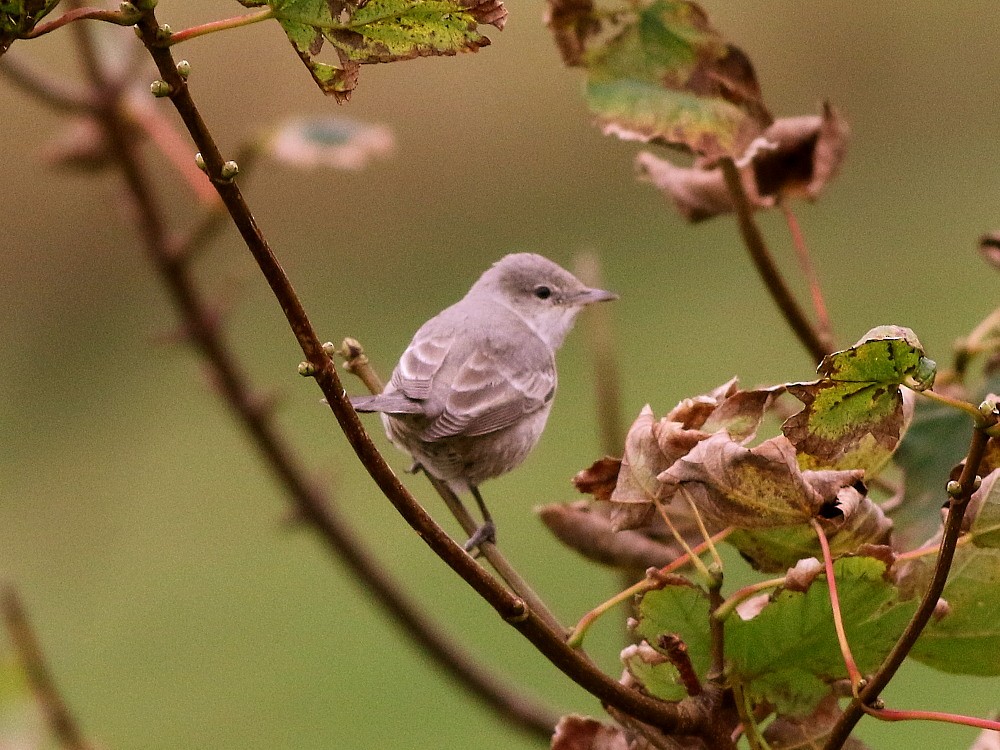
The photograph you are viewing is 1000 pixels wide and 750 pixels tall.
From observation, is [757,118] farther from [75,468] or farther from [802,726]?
[75,468]

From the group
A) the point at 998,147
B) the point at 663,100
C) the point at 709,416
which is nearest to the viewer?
the point at 709,416

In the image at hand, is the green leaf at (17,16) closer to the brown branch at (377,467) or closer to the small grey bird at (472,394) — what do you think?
the brown branch at (377,467)

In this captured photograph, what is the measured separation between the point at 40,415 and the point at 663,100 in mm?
7126

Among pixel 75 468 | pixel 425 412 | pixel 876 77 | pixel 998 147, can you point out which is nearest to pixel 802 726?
pixel 425 412

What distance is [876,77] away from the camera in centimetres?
902

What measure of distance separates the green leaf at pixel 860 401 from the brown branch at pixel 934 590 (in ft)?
0.20

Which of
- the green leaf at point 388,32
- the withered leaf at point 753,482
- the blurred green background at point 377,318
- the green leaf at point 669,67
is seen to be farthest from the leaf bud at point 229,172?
the blurred green background at point 377,318

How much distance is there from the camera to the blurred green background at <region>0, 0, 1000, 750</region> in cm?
557

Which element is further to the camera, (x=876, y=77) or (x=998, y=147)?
(x=876, y=77)

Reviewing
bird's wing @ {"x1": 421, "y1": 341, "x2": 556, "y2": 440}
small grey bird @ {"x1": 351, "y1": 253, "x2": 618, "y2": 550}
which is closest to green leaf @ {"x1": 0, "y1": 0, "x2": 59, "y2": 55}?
small grey bird @ {"x1": 351, "y1": 253, "x2": 618, "y2": 550}

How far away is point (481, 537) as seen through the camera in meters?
1.23

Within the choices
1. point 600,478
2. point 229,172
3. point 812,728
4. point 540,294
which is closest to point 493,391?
point 540,294

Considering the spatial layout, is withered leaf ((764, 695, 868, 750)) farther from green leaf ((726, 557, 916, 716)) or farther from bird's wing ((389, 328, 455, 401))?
bird's wing ((389, 328, 455, 401))

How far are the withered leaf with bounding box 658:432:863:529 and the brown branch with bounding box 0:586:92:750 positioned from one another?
879 mm
